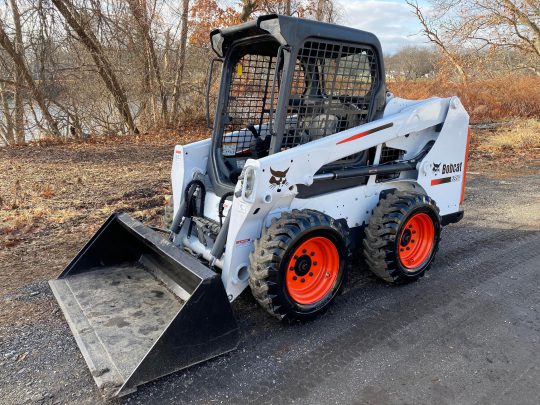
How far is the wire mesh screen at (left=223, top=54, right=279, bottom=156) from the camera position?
12.9 feet

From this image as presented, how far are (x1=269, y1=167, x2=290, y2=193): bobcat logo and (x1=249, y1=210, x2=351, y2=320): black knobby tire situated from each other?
207 millimetres

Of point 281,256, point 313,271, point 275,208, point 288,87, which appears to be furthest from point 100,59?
point 281,256

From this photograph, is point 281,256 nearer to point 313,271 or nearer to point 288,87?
point 313,271

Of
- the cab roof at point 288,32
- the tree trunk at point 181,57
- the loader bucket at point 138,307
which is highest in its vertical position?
the tree trunk at point 181,57

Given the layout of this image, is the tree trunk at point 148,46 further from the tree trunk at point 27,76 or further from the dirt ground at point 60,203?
the tree trunk at point 27,76

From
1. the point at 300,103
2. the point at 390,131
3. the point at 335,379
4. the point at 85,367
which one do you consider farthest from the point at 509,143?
the point at 85,367

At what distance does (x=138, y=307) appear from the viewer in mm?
3201

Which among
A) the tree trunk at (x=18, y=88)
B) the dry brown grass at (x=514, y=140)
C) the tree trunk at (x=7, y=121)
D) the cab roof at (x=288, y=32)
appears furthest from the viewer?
the tree trunk at (x=7, y=121)

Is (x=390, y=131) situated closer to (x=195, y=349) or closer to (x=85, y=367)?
(x=195, y=349)

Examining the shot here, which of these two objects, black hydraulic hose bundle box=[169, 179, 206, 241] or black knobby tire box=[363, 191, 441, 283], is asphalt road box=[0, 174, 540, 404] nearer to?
black knobby tire box=[363, 191, 441, 283]

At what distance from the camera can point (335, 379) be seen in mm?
2705

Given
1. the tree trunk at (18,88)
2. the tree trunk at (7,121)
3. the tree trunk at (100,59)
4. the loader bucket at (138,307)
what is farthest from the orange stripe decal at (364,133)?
the tree trunk at (7,121)

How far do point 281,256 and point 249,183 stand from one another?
0.53 m

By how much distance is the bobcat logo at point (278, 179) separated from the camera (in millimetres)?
3014
